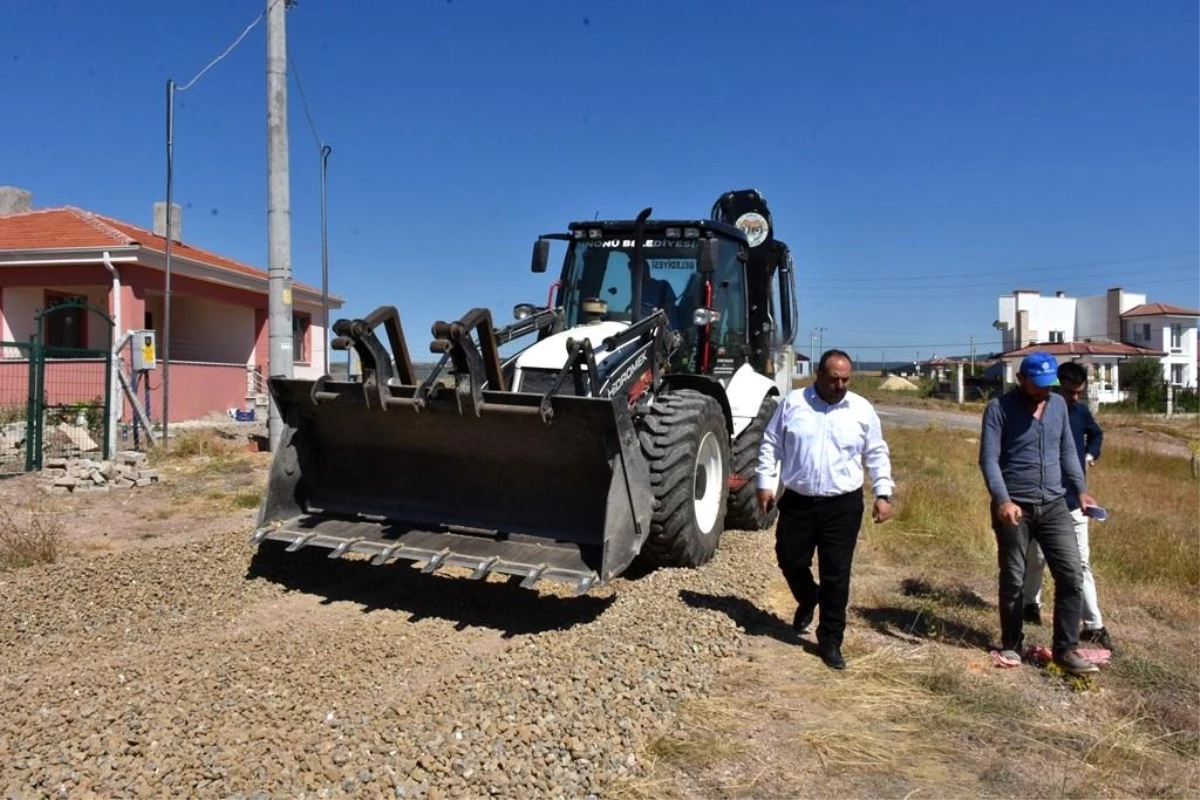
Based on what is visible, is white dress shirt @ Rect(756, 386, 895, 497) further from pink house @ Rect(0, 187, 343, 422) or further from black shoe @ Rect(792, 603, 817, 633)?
pink house @ Rect(0, 187, 343, 422)

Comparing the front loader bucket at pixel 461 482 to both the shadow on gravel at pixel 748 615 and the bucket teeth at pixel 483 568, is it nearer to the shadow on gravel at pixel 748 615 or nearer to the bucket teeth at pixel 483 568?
the bucket teeth at pixel 483 568

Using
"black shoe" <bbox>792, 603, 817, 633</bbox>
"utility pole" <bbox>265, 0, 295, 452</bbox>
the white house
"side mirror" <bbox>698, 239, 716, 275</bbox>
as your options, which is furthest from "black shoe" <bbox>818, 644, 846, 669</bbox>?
the white house

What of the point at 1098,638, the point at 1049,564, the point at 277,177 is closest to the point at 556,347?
the point at 1049,564

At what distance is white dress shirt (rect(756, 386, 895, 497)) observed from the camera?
16.5ft

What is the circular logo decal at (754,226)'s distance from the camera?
9523 mm

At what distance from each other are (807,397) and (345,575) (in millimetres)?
3339

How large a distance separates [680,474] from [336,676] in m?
2.39

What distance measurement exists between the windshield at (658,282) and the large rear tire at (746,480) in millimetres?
833

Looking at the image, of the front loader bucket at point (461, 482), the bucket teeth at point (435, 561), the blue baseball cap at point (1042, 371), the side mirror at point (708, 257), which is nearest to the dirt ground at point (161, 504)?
the front loader bucket at point (461, 482)

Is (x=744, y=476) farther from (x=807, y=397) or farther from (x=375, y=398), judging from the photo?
(x=375, y=398)

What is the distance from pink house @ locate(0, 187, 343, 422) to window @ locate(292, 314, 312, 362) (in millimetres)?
618

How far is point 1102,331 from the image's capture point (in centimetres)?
6200

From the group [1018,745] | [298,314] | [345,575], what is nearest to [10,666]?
[345,575]

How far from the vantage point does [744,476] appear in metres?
7.54
